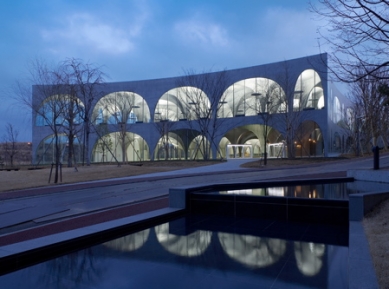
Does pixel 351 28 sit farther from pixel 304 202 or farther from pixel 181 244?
pixel 181 244

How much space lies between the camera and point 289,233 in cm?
657

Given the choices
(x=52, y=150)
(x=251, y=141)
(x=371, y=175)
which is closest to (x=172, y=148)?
(x=251, y=141)

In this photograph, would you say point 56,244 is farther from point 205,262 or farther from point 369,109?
point 369,109

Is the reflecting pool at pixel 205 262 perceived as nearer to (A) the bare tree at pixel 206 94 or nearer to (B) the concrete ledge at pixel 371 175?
(B) the concrete ledge at pixel 371 175

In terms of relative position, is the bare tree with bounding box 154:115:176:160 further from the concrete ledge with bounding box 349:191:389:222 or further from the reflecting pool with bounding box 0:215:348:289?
the reflecting pool with bounding box 0:215:348:289

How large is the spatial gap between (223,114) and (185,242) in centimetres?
3965

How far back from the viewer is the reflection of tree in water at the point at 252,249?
4.95 metres

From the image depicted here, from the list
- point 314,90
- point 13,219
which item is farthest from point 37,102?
point 314,90

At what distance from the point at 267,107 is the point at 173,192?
95.0ft

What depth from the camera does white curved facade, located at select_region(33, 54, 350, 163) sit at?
123ft

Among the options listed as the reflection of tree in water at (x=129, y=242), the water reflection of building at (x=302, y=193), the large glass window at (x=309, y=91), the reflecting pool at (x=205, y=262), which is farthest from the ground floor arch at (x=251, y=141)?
the reflection of tree in water at (x=129, y=242)

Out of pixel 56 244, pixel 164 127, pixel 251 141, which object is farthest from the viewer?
pixel 251 141

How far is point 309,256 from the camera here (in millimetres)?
5121

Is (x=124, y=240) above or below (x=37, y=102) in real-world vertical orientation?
below
